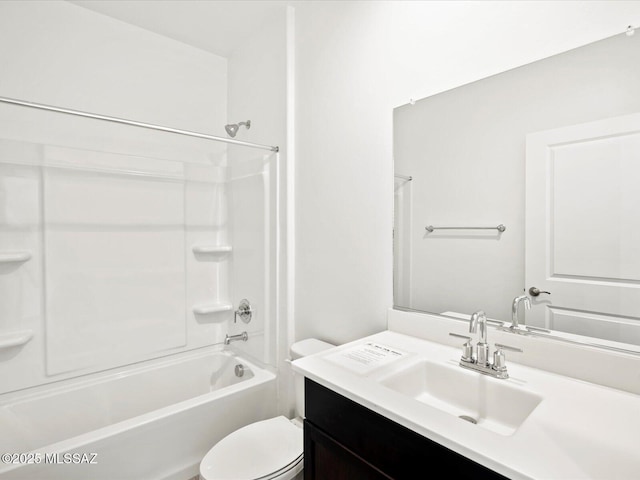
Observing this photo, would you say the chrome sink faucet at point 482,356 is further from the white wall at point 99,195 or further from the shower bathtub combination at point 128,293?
the white wall at point 99,195

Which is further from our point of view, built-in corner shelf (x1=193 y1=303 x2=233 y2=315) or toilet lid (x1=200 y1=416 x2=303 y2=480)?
built-in corner shelf (x1=193 y1=303 x2=233 y2=315)

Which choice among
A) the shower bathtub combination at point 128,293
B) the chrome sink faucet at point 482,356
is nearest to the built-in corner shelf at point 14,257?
the shower bathtub combination at point 128,293

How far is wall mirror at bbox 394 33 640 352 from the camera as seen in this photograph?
961 millimetres

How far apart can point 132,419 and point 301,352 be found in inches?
30.9

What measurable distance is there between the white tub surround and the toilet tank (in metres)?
0.41

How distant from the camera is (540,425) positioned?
2.52 feet

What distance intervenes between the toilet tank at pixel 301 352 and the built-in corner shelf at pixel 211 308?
2.92 ft

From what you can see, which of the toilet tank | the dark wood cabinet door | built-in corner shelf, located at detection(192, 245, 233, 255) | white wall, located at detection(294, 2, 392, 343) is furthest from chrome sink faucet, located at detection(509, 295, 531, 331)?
built-in corner shelf, located at detection(192, 245, 233, 255)

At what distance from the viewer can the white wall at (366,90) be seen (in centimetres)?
112

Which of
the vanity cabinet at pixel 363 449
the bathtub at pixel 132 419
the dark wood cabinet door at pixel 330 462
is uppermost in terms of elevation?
the vanity cabinet at pixel 363 449

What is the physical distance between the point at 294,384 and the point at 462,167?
135cm

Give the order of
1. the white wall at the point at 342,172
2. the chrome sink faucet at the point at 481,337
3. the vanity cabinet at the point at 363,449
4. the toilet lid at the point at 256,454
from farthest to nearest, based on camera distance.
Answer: the white wall at the point at 342,172, the toilet lid at the point at 256,454, the chrome sink faucet at the point at 481,337, the vanity cabinet at the point at 363,449

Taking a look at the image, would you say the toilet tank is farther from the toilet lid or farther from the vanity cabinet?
the vanity cabinet

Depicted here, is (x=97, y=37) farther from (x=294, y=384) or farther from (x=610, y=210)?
(x=610, y=210)
